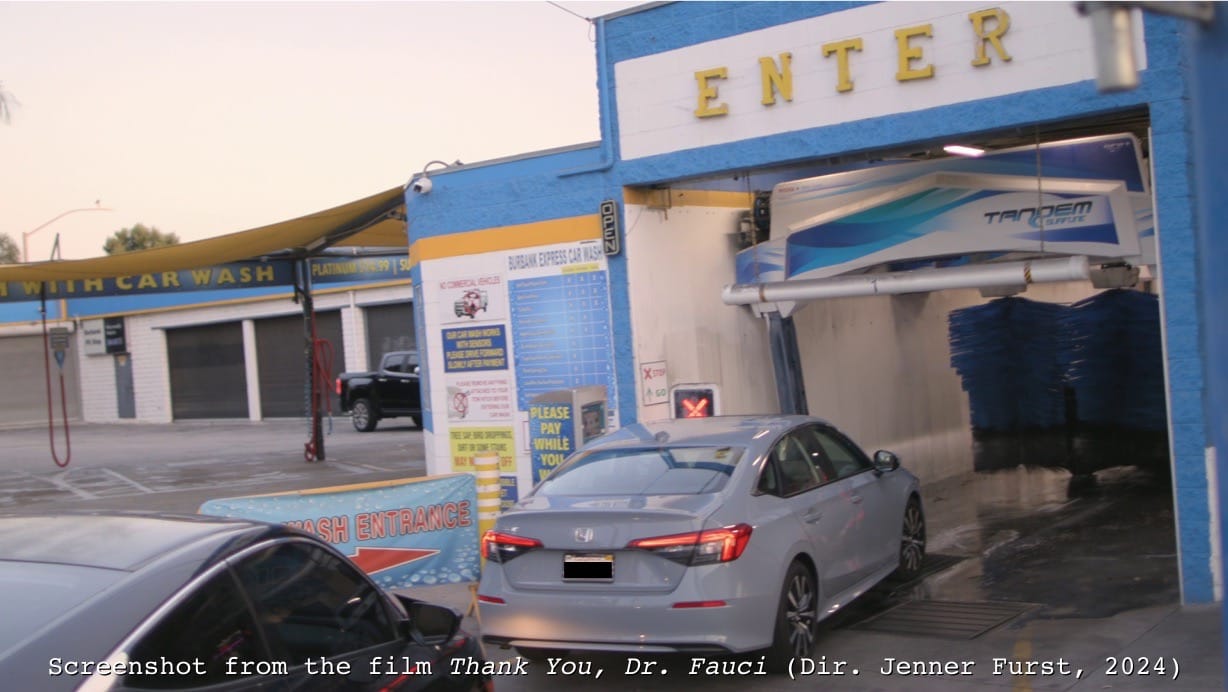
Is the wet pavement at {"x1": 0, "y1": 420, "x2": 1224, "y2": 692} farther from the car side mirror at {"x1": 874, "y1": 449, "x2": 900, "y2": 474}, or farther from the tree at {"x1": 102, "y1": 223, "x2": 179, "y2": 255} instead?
the tree at {"x1": 102, "y1": 223, "x2": 179, "y2": 255}

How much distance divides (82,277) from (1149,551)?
528 inches

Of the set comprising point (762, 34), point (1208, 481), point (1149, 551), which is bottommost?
point (1149, 551)

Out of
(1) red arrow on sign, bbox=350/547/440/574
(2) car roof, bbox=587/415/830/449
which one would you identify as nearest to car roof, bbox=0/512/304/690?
(2) car roof, bbox=587/415/830/449

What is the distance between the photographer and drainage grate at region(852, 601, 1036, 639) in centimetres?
786

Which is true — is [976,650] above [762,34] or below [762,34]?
below

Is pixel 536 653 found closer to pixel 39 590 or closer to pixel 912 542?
pixel 912 542

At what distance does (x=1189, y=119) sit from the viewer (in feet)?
26.8

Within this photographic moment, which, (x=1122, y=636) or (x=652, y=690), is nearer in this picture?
(x=652, y=690)

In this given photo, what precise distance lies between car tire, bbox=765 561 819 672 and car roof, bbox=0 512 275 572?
12.1 ft

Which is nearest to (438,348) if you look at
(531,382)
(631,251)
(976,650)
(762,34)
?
(531,382)

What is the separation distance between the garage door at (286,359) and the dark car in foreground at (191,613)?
98.4 feet

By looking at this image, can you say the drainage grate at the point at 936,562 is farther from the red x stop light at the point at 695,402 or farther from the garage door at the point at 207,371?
the garage door at the point at 207,371

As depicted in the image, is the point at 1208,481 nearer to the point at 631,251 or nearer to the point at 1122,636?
the point at 1122,636

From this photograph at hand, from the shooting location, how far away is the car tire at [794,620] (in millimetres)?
6777
